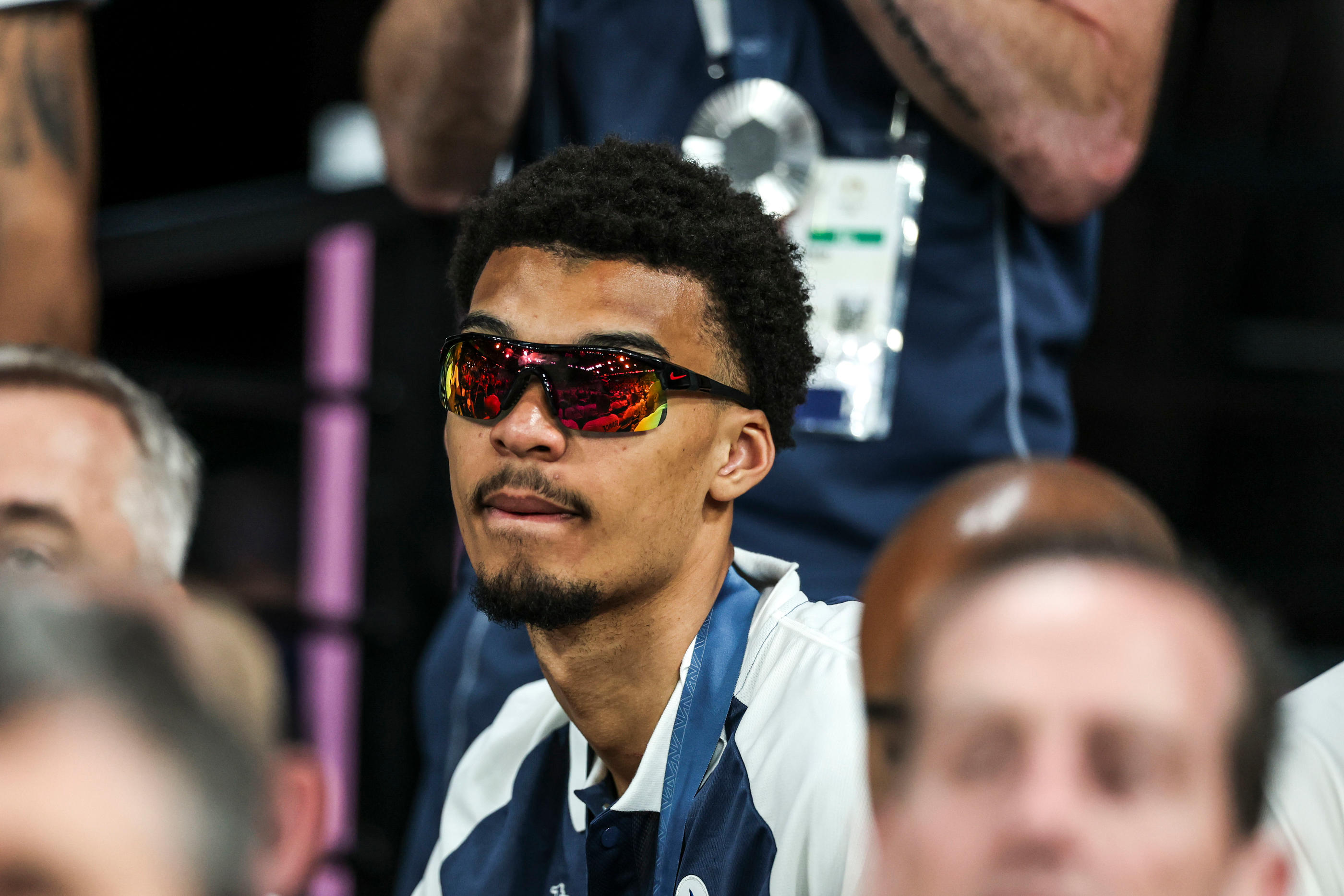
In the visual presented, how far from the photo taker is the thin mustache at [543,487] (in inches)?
45.6

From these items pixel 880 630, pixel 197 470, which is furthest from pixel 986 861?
pixel 197 470

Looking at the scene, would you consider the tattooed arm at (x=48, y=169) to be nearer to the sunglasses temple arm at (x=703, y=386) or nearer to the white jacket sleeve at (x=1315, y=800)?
the sunglasses temple arm at (x=703, y=386)

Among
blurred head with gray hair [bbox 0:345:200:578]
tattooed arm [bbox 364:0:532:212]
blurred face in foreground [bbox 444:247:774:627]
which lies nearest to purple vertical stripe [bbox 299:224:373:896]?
tattooed arm [bbox 364:0:532:212]

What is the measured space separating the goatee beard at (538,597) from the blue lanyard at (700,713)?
114 mm

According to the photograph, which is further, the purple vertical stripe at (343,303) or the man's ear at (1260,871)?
the purple vertical stripe at (343,303)

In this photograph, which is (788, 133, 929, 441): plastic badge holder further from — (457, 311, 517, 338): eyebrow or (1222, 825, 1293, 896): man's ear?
(1222, 825, 1293, 896): man's ear

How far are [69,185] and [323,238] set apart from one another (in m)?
0.53

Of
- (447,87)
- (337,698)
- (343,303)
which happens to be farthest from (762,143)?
(337,698)

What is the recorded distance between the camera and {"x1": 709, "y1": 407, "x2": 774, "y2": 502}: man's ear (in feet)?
4.10

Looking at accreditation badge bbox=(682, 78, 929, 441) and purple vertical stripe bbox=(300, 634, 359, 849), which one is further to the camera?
purple vertical stripe bbox=(300, 634, 359, 849)

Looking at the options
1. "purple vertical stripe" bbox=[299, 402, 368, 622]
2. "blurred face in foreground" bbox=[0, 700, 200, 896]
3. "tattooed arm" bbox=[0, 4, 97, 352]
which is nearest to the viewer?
"blurred face in foreground" bbox=[0, 700, 200, 896]

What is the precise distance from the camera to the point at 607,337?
3.82 ft

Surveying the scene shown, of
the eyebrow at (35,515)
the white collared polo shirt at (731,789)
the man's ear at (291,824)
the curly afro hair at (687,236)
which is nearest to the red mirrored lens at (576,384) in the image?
the curly afro hair at (687,236)

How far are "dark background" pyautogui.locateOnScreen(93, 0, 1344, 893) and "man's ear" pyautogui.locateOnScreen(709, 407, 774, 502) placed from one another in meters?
0.80
